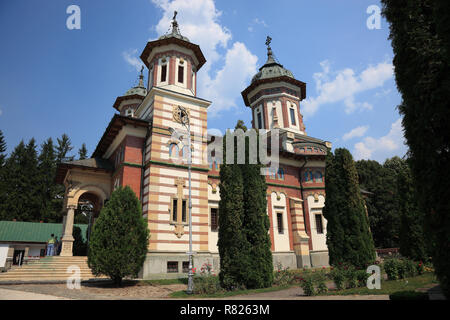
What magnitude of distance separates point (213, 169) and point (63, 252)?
12053 millimetres

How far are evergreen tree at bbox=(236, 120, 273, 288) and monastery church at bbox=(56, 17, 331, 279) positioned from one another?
5.55m

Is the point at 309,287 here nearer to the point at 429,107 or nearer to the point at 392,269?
the point at 392,269

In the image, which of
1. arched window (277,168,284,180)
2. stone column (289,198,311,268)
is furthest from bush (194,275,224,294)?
arched window (277,168,284,180)

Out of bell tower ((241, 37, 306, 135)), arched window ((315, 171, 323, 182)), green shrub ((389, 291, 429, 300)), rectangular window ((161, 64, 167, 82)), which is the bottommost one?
green shrub ((389, 291, 429, 300))

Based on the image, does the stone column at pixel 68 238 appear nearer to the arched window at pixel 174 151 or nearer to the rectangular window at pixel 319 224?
the arched window at pixel 174 151

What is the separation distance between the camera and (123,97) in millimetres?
36469

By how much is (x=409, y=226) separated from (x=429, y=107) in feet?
44.3

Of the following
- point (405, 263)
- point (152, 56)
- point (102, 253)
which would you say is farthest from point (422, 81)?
point (152, 56)

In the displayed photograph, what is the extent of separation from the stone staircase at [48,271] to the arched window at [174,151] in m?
9.11

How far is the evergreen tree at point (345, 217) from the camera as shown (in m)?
15.9

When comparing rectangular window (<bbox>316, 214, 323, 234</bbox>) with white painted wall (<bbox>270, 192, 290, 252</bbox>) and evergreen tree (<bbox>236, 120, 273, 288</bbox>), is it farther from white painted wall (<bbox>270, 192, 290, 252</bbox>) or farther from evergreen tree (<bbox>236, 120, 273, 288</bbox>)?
evergreen tree (<bbox>236, 120, 273, 288</bbox>)

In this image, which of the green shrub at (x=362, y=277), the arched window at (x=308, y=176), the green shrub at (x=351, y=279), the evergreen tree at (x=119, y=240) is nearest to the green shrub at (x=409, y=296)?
the green shrub at (x=351, y=279)

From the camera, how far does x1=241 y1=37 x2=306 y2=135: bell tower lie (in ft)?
108

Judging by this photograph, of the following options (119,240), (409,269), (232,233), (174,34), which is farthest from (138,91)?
(409,269)
